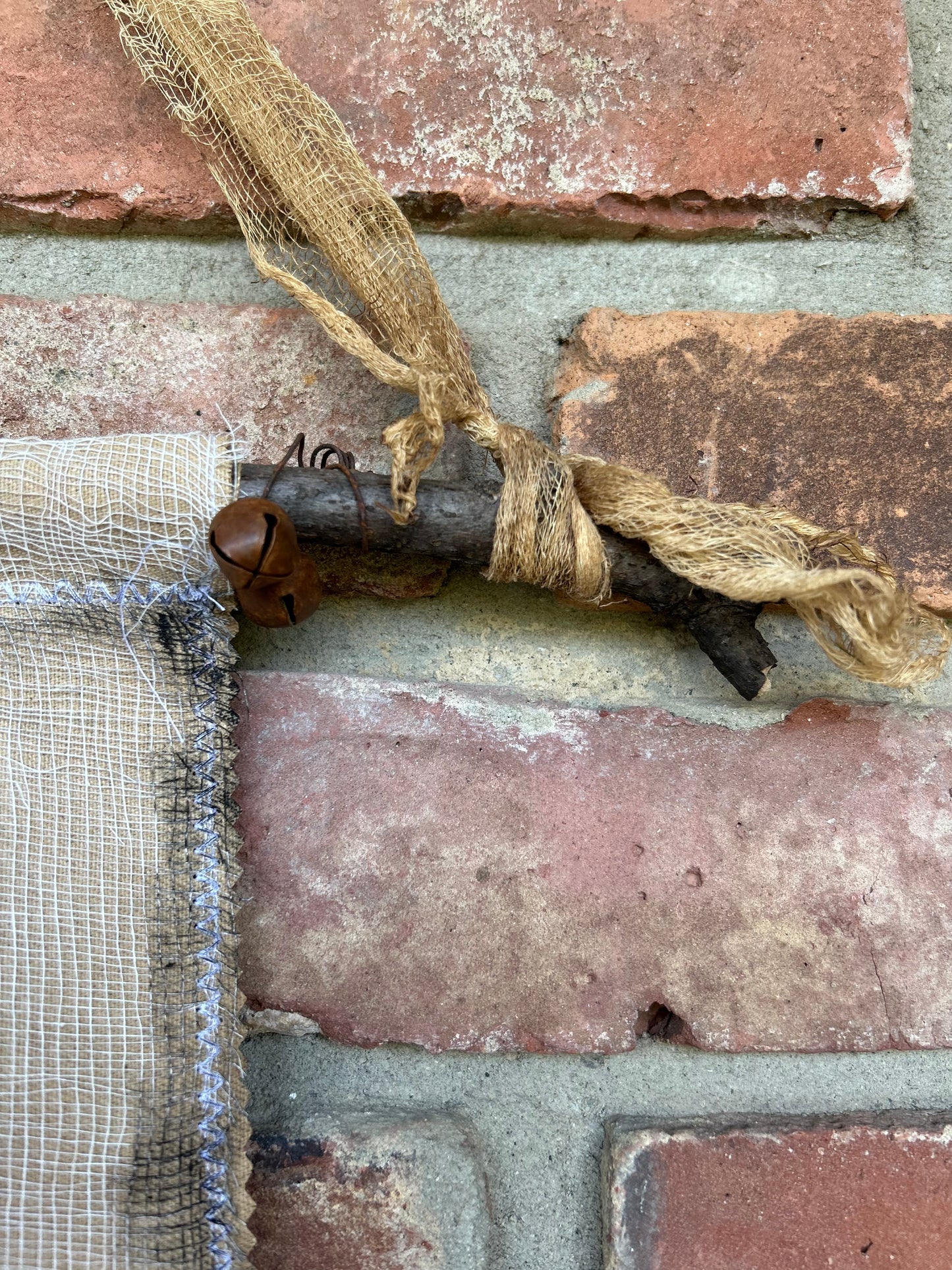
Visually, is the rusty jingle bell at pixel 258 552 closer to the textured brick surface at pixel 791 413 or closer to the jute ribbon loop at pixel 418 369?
the jute ribbon loop at pixel 418 369

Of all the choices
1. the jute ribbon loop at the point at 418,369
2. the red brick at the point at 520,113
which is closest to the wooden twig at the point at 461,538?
the jute ribbon loop at the point at 418,369

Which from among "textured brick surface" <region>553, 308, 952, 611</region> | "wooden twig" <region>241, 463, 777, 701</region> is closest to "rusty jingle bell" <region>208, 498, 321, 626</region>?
"wooden twig" <region>241, 463, 777, 701</region>

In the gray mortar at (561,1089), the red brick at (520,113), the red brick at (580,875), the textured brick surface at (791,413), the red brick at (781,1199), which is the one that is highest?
the red brick at (520,113)

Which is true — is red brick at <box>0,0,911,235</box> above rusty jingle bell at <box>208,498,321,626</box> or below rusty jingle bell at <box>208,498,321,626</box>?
above

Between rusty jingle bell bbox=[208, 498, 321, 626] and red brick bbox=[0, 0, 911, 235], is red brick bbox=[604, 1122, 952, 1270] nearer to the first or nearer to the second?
rusty jingle bell bbox=[208, 498, 321, 626]

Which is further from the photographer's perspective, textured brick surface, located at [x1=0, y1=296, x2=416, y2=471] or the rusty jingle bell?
textured brick surface, located at [x1=0, y1=296, x2=416, y2=471]

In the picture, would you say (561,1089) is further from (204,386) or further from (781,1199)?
(204,386)
